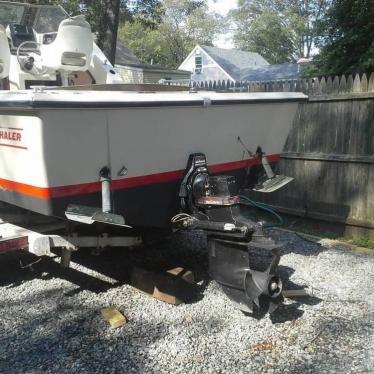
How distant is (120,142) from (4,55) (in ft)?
5.98

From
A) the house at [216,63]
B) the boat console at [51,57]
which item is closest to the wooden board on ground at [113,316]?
the boat console at [51,57]

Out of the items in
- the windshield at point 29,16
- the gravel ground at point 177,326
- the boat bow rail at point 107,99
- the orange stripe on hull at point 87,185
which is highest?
the windshield at point 29,16

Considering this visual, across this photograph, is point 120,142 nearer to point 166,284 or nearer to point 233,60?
point 166,284

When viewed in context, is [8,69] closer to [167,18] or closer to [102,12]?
[102,12]

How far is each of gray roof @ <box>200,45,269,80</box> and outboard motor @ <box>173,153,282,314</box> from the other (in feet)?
109

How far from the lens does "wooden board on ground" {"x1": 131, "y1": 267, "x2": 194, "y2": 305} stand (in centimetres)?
399

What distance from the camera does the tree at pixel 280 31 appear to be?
52844 mm

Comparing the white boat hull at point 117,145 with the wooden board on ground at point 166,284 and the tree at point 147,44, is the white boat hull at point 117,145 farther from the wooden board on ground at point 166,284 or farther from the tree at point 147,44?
the tree at point 147,44

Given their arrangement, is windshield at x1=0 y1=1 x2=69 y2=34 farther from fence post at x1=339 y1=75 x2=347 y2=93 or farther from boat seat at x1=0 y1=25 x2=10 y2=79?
fence post at x1=339 y1=75 x2=347 y2=93

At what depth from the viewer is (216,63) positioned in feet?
126

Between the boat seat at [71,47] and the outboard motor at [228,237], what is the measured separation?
63.1 inches

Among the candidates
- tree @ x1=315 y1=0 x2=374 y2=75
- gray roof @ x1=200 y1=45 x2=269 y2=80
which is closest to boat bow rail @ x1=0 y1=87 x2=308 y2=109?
tree @ x1=315 y1=0 x2=374 y2=75

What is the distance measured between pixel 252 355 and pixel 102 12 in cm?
884

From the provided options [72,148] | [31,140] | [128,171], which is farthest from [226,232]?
[31,140]
